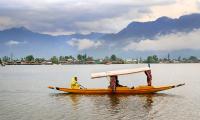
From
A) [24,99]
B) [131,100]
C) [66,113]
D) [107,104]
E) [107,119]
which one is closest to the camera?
[107,119]

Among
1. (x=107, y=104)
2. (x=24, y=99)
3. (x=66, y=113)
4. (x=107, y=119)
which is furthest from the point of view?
(x=24, y=99)

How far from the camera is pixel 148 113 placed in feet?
118

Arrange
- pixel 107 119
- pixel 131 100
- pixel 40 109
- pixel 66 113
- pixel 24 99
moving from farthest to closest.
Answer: pixel 24 99 < pixel 131 100 < pixel 40 109 < pixel 66 113 < pixel 107 119

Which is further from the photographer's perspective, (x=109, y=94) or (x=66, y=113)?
(x=109, y=94)

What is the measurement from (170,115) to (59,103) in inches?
502

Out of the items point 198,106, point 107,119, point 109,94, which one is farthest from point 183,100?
point 107,119

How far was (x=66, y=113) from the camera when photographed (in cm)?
3591

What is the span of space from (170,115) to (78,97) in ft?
47.7

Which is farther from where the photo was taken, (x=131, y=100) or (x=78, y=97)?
(x=78, y=97)

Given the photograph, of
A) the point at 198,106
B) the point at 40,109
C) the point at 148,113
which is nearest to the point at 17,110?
the point at 40,109

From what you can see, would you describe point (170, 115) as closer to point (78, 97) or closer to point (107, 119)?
point (107, 119)

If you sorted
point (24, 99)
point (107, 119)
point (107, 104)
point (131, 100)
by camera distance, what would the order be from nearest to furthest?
point (107, 119), point (107, 104), point (131, 100), point (24, 99)

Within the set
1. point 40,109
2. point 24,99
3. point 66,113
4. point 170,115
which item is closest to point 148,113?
point 170,115

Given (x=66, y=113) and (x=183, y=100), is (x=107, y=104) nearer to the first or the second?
(x=66, y=113)
